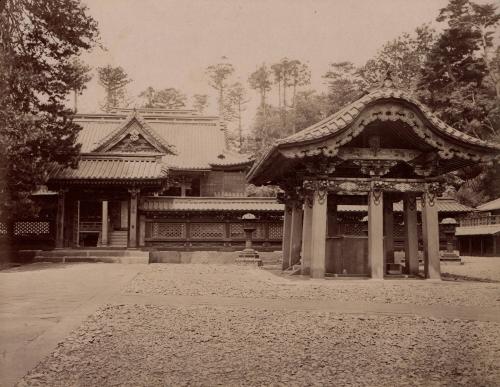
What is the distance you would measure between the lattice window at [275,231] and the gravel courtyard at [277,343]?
1778cm

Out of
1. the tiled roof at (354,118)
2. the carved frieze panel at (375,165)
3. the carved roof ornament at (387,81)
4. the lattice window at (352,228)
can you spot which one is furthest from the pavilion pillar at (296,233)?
the lattice window at (352,228)

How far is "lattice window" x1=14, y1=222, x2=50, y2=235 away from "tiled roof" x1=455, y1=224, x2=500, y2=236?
2852 centimetres

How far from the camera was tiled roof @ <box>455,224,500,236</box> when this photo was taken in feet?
118

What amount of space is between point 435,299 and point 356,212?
18386 mm

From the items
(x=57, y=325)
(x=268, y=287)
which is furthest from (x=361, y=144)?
(x=57, y=325)

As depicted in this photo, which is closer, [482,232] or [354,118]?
[354,118]

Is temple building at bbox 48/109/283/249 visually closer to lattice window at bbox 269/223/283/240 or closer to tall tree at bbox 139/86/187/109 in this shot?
lattice window at bbox 269/223/283/240

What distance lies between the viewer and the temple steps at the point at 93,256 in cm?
2183

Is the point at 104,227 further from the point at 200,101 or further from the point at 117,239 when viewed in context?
the point at 200,101

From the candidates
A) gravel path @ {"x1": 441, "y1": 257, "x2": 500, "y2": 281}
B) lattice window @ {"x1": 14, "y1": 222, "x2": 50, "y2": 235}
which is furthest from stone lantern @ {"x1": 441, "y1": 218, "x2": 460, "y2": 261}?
lattice window @ {"x1": 14, "y1": 222, "x2": 50, "y2": 235}

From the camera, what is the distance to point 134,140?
33.1 metres

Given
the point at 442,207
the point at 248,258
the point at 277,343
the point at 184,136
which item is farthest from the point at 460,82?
the point at 277,343

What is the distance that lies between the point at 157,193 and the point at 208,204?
4.26 m

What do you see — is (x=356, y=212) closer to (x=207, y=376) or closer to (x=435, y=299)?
(x=435, y=299)
